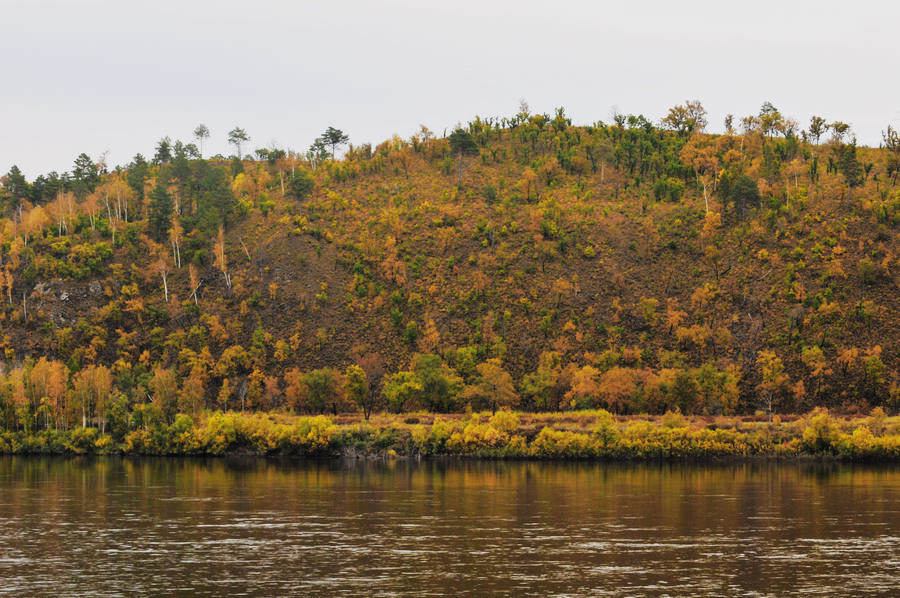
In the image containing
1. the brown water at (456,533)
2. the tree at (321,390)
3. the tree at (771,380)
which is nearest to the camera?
the brown water at (456,533)

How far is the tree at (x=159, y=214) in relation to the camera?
171m

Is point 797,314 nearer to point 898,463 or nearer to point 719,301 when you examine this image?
point 719,301

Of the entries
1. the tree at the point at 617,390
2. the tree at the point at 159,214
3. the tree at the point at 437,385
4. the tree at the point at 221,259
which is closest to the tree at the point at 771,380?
the tree at the point at 617,390

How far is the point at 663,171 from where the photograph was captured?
179500 millimetres

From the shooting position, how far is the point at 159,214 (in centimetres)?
17062

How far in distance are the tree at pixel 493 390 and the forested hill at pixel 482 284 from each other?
0.39 metres

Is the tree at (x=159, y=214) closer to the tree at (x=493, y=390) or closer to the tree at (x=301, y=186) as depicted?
the tree at (x=301, y=186)

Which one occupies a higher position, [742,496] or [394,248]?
[394,248]

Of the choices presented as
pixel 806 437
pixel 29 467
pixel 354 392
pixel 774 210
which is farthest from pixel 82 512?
pixel 774 210

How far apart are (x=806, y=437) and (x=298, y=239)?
93.4 m

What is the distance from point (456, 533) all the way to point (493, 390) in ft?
209

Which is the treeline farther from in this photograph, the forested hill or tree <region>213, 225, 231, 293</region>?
tree <region>213, 225, 231, 293</region>

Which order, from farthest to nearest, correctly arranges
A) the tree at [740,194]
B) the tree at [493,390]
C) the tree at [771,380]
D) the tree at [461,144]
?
the tree at [461,144], the tree at [740,194], the tree at [493,390], the tree at [771,380]

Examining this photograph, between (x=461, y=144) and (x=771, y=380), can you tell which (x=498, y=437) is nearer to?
(x=771, y=380)
